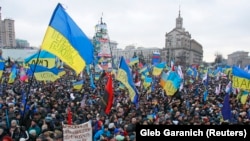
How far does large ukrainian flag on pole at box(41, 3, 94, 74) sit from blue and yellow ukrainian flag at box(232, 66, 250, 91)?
6560mm

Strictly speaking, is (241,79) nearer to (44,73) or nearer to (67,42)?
(67,42)

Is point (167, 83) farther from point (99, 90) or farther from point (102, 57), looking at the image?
point (102, 57)

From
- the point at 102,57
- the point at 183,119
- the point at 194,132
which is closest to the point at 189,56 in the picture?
the point at 102,57

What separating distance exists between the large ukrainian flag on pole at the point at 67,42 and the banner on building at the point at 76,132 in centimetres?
108

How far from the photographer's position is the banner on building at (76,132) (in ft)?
19.8

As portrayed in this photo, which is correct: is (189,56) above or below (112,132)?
above

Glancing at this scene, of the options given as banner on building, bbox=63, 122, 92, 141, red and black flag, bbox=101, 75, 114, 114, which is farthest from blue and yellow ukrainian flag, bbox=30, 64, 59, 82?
banner on building, bbox=63, 122, 92, 141

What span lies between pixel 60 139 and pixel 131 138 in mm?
1923

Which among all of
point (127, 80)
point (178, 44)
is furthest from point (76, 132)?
point (178, 44)

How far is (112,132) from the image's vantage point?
8562mm

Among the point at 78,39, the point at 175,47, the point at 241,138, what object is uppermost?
the point at 175,47

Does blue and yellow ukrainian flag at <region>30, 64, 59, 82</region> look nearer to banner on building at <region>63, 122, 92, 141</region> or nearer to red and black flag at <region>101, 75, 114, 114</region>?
red and black flag at <region>101, 75, 114, 114</region>

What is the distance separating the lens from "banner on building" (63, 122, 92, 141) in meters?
6.03

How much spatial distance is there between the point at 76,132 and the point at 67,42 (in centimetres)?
186
